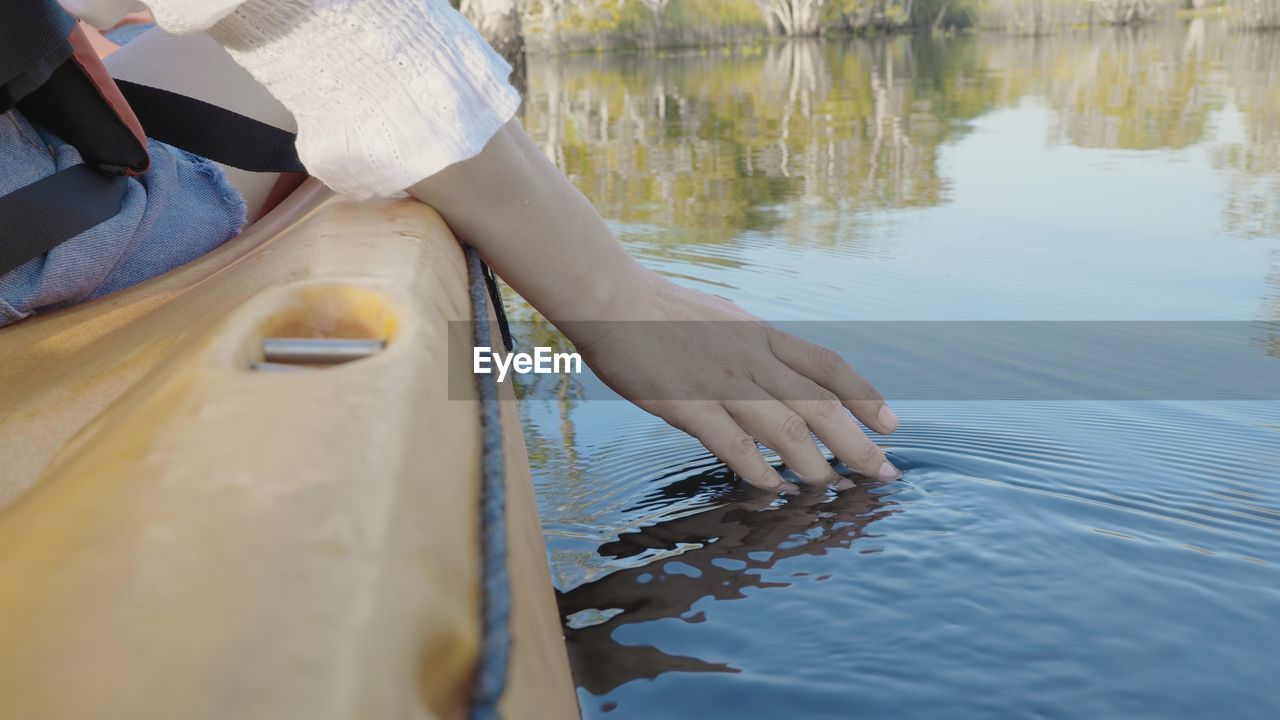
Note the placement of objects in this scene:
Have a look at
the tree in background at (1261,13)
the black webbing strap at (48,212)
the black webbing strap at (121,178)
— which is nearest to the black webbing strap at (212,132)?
the black webbing strap at (121,178)

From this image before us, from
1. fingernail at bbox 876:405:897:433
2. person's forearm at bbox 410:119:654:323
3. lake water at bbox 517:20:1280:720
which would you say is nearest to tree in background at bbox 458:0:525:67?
lake water at bbox 517:20:1280:720

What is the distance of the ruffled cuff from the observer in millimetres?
950

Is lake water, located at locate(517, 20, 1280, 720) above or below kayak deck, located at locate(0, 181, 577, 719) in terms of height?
below

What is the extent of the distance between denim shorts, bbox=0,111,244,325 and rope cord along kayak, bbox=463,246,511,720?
0.56 metres

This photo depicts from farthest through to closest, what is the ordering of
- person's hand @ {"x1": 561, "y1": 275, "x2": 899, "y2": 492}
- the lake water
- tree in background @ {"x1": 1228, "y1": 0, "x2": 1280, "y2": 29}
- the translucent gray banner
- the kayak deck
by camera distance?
tree in background @ {"x1": 1228, "y1": 0, "x2": 1280, "y2": 29}, the translucent gray banner, person's hand @ {"x1": 561, "y1": 275, "x2": 899, "y2": 492}, the lake water, the kayak deck

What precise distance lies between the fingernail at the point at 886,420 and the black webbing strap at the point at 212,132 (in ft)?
2.73

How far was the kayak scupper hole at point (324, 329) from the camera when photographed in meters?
0.65

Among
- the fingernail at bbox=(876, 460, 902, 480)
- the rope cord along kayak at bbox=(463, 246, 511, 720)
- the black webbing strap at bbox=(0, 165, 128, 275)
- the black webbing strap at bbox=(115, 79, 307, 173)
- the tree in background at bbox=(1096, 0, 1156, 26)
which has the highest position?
the tree in background at bbox=(1096, 0, 1156, 26)

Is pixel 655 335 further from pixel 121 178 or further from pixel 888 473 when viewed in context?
pixel 121 178

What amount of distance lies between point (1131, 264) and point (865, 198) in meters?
1.39

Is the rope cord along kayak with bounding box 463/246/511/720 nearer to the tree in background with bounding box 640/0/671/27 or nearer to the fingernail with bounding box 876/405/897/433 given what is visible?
the fingernail with bounding box 876/405/897/433

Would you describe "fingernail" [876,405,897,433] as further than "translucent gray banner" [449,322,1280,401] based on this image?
No

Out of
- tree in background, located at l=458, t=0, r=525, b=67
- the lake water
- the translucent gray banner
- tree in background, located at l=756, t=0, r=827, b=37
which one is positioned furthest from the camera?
tree in background, located at l=756, t=0, r=827, b=37

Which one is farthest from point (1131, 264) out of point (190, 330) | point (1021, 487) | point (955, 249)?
point (190, 330)
